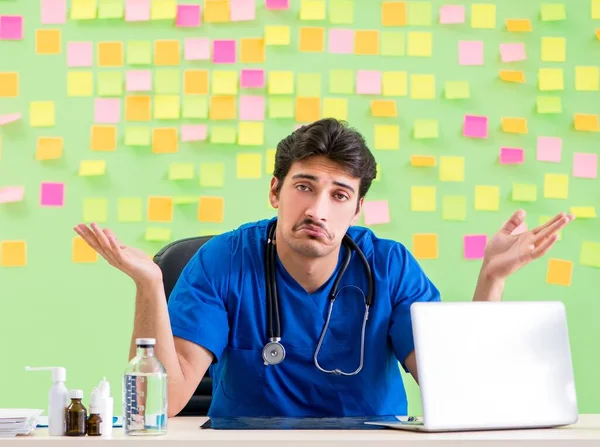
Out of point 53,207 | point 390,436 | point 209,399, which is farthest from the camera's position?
point 53,207

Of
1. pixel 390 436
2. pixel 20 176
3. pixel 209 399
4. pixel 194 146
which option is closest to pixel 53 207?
pixel 20 176

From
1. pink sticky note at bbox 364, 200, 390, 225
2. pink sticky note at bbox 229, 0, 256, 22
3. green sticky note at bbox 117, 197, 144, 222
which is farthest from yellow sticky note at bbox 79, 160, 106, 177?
pink sticky note at bbox 364, 200, 390, 225

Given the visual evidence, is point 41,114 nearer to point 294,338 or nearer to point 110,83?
point 110,83

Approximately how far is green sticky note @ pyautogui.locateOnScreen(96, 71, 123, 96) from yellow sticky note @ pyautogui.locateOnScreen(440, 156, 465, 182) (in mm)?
1033

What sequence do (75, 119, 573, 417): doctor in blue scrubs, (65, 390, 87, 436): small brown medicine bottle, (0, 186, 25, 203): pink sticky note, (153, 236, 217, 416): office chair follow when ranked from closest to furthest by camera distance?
1. (65, 390, 87, 436): small brown medicine bottle
2. (75, 119, 573, 417): doctor in blue scrubs
3. (153, 236, 217, 416): office chair
4. (0, 186, 25, 203): pink sticky note

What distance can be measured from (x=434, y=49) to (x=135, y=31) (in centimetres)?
94

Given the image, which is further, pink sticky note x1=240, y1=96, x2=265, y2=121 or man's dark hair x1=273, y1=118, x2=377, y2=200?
pink sticky note x1=240, y1=96, x2=265, y2=121

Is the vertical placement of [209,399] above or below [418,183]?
below

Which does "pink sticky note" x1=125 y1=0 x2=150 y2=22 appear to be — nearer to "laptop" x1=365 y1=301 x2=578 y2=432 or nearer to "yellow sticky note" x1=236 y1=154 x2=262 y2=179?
"yellow sticky note" x1=236 y1=154 x2=262 y2=179

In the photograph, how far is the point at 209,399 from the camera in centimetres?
205

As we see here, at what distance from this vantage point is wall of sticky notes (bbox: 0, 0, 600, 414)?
2.72m

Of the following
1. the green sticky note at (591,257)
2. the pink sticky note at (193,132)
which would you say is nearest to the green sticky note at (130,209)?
the pink sticky note at (193,132)

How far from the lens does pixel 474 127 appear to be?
278 cm

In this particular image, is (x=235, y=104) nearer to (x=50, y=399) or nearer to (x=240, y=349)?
(x=240, y=349)
